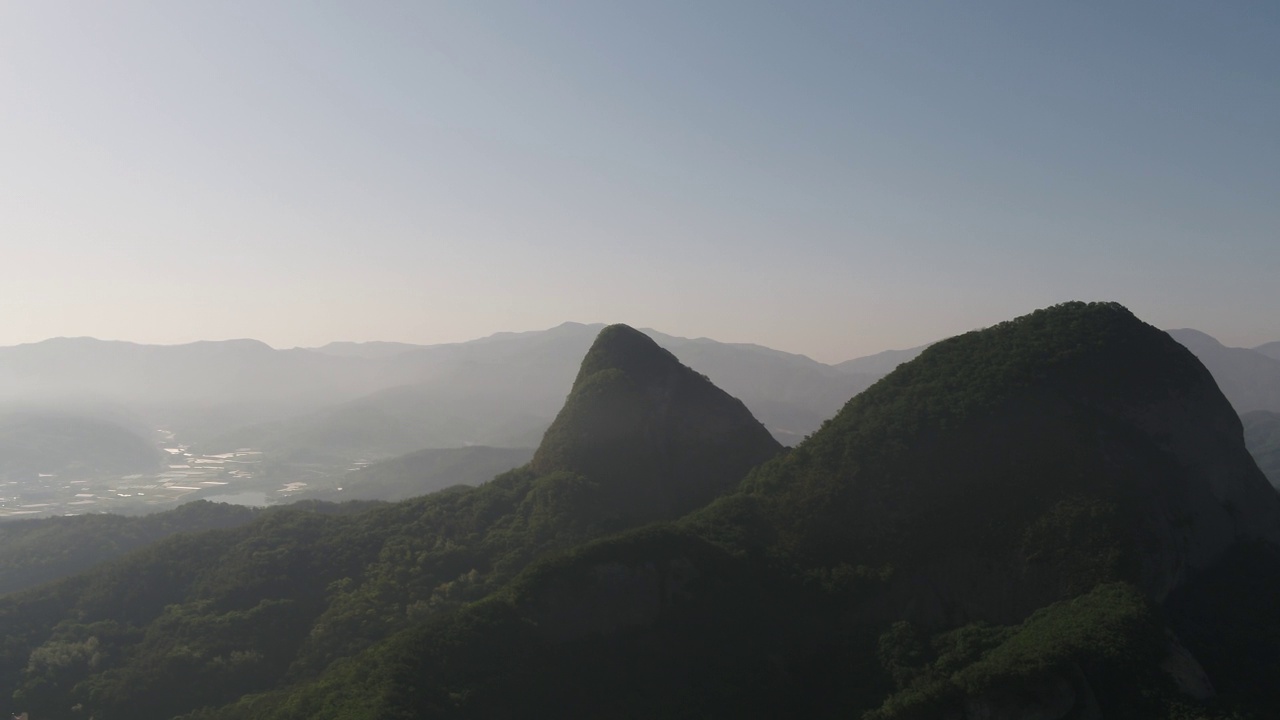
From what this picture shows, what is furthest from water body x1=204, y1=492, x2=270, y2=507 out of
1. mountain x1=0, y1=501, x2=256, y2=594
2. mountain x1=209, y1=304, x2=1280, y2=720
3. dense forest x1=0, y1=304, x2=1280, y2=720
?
mountain x1=209, y1=304, x2=1280, y2=720

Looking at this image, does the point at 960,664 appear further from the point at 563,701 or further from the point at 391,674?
the point at 391,674

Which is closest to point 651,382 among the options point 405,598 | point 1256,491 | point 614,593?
point 405,598

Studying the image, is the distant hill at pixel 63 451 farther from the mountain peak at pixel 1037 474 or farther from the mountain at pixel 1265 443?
the mountain at pixel 1265 443

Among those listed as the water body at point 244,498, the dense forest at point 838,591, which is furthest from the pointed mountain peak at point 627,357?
the water body at point 244,498

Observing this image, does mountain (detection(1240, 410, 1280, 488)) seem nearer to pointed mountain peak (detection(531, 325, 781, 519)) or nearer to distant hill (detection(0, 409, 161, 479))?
pointed mountain peak (detection(531, 325, 781, 519))

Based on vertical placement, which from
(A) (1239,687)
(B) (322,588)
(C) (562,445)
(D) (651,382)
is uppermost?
(D) (651,382)
